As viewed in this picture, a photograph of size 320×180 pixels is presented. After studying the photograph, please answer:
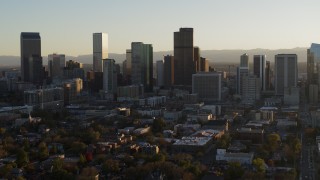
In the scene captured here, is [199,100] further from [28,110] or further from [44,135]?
[44,135]

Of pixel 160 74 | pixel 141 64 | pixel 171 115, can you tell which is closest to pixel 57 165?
pixel 171 115

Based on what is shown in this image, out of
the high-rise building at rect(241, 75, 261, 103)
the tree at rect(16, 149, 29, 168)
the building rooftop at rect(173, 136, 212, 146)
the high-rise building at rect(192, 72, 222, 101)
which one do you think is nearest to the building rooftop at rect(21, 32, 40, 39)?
the high-rise building at rect(192, 72, 222, 101)

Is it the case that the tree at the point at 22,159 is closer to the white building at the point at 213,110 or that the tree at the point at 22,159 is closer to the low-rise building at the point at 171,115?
the low-rise building at the point at 171,115

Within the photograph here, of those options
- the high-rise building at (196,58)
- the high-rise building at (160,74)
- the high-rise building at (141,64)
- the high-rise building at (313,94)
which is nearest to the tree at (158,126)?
the high-rise building at (313,94)

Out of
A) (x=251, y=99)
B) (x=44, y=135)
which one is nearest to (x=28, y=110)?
(x=44, y=135)

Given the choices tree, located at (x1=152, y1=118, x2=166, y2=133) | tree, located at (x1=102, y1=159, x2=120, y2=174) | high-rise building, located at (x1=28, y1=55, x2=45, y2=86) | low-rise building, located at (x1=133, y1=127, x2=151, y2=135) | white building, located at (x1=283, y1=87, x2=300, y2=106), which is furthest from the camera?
high-rise building, located at (x1=28, y1=55, x2=45, y2=86)

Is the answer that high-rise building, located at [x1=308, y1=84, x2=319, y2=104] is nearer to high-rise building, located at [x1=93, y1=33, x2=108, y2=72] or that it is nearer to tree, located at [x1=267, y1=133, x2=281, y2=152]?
tree, located at [x1=267, y1=133, x2=281, y2=152]
